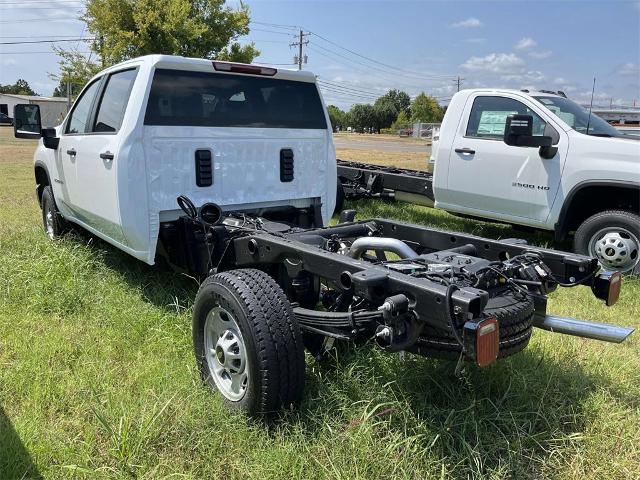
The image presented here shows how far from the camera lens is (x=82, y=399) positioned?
3252 millimetres

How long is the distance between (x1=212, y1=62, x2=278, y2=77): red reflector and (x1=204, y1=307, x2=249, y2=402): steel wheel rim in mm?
2150

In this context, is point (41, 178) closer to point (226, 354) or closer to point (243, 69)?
point (243, 69)

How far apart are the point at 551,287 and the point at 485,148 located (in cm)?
398

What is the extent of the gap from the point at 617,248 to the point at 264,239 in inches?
161

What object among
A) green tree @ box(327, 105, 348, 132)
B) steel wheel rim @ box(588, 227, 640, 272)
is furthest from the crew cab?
green tree @ box(327, 105, 348, 132)

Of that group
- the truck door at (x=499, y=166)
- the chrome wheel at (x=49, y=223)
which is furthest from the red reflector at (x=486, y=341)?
the chrome wheel at (x=49, y=223)

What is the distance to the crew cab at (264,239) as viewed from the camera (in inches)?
106

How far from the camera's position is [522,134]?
593 cm

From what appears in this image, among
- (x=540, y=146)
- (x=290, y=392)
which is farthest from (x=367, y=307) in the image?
(x=540, y=146)

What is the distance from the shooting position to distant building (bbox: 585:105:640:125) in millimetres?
7379

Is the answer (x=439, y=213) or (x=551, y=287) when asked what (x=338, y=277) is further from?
(x=439, y=213)

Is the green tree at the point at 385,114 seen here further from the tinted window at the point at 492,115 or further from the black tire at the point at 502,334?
the black tire at the point at 502,334

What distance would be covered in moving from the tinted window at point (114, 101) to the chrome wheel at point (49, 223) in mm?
1969

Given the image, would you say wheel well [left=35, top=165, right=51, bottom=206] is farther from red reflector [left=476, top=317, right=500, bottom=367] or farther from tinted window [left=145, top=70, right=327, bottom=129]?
red reflector [left=476, top=317, right=500, bottom=367]
